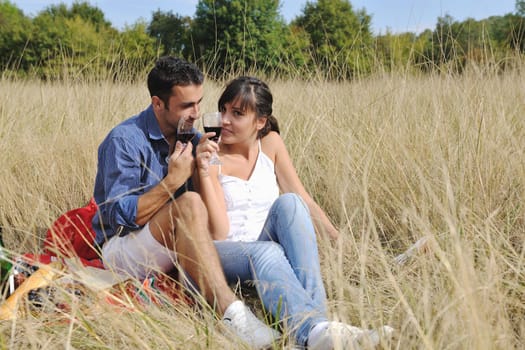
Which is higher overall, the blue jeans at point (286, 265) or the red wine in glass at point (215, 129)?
the red wine in glass at point (215, 129)

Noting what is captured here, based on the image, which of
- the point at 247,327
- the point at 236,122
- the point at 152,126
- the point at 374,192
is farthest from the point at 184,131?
the point at 374,192

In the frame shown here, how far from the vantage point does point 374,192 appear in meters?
3.04

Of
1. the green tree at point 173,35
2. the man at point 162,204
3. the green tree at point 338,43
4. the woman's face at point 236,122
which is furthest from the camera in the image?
the green tree at point 173,35

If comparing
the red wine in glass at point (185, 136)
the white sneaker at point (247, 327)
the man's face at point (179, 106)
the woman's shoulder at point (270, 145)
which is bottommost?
the white sneaker at point (247, 327)

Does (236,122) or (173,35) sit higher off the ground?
(173,35)

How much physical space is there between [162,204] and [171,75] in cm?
63

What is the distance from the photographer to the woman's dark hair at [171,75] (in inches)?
107

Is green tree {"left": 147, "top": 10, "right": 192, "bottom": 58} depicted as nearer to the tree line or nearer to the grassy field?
the tree line

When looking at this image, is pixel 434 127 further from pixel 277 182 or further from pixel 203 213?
pixel 203 213

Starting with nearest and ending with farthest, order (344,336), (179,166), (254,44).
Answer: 1. (344,336)
2. (179,166)
3. (254,44)

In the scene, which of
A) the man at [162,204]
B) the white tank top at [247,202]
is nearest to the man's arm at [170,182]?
the man at [162,204]

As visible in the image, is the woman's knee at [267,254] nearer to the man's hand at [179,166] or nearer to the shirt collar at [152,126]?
the man's hand at [179,166]

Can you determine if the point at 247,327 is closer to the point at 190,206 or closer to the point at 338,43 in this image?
the point at 190,206

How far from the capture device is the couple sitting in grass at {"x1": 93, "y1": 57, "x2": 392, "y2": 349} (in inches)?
85.4
